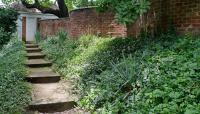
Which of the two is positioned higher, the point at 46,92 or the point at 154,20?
the point at 154,20

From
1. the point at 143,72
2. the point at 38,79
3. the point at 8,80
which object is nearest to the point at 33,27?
the point at 38,79

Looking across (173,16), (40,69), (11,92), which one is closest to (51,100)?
(11,92)

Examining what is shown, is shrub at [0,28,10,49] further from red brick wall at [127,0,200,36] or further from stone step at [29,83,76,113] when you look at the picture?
red brick wall at [127,0,200,36]

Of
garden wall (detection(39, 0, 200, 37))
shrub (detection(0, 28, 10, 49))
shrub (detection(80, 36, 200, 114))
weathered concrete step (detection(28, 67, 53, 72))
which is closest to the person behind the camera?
shrub (detection(80, 36, 200, 114))

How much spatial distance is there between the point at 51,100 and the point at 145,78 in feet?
7.49

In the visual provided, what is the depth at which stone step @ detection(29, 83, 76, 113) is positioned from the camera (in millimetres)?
6320

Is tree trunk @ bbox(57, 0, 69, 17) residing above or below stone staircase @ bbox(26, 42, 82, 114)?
above

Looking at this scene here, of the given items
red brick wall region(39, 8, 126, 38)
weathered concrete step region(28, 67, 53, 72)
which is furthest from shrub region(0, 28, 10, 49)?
weathered concrete step region(28, 67, 53, 72)

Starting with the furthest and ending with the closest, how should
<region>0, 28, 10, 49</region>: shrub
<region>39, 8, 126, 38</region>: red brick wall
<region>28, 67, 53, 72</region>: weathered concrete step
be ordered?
1. <region>0, 28, 10, 49</region>: shrub
2. <region>39, 8, 126, 38</region>: red brick wall
3. <region>28, 67, 53, 72</region>: weathered concrete step

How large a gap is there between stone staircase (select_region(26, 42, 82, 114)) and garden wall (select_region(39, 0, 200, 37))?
246cm

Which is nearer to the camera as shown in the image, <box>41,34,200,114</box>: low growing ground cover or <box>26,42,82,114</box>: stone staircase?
<box>41,34,200,114</box>: low growing ground cover

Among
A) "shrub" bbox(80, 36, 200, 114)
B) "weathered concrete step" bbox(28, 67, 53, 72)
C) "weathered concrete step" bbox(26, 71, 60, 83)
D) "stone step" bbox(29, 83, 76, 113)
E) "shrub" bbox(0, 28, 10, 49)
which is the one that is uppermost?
"shrub" bbox(0, 28, 10, 49)

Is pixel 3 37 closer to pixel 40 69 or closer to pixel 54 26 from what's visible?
pixel 54 26

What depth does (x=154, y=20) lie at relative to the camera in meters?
8.02
